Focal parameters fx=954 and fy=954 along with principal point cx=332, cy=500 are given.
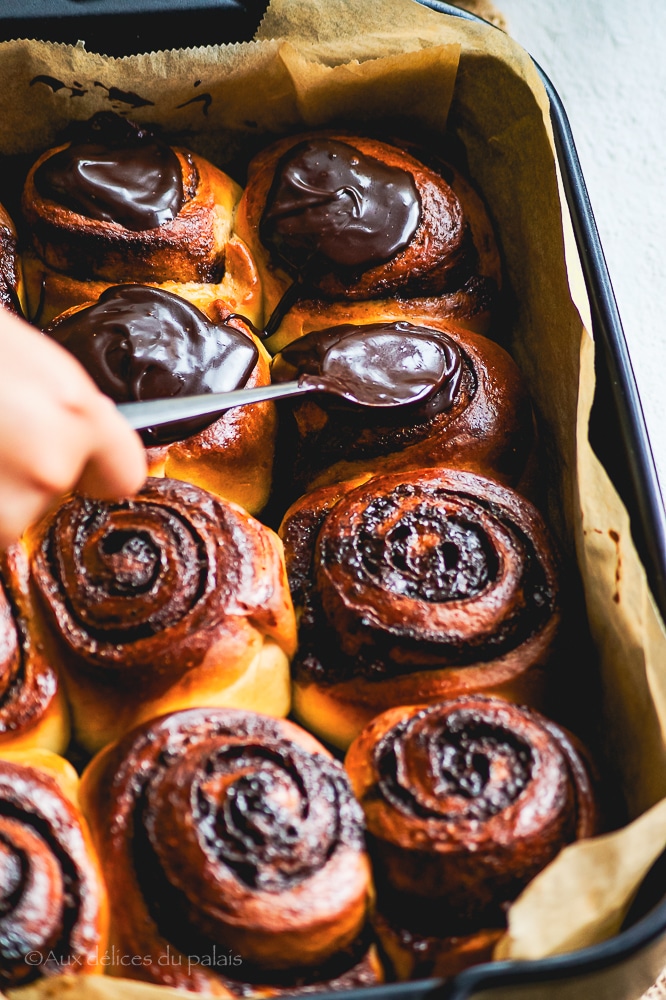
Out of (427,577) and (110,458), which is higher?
(110,458)

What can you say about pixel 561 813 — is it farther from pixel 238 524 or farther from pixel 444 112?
pixel 444 112

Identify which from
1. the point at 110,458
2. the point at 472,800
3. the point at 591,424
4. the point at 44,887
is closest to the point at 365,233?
the point at 591,424

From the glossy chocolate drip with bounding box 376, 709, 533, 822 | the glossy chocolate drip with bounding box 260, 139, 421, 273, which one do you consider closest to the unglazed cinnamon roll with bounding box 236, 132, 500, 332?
the glossy chocolate drip with bounding box 260, 139, 421, 273

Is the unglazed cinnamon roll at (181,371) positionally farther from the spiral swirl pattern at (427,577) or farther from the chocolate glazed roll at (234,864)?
the chocolate glazed roll at (234,864)

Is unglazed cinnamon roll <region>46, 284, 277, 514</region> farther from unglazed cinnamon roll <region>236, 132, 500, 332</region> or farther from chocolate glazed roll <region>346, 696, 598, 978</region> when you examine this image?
chocolate glazed roll <region>346, 696, 598, 978</region>

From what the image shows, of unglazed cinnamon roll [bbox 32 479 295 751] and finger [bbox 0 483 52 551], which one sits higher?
finger [bbox 0 483 52 551]

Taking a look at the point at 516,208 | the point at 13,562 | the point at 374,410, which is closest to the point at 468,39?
the point at 516,208

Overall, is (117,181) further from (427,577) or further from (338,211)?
(427,577)
